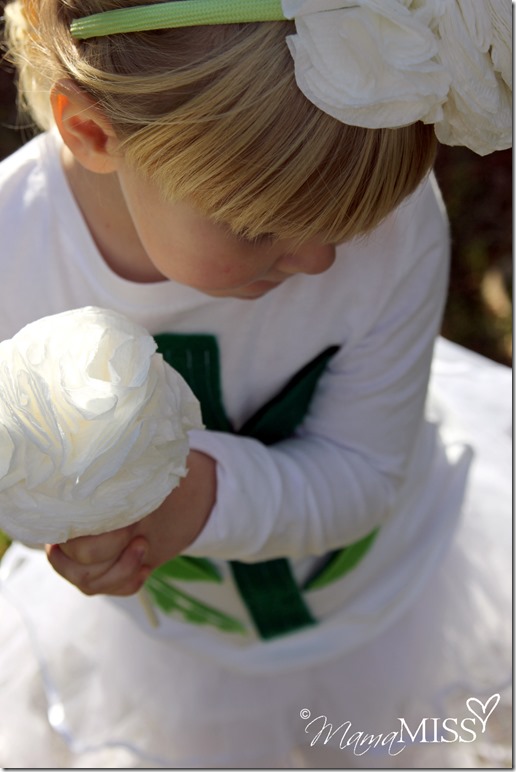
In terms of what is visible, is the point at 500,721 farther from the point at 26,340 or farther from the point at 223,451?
the point at 26,340

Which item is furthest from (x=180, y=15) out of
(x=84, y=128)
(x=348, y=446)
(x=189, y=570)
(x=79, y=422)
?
(x=189, y=570)

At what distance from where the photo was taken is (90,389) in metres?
0.74

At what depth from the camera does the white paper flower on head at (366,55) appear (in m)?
0.71

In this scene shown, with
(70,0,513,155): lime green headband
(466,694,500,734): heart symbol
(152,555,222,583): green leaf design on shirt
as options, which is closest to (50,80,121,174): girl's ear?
(70,0,513,155): lime green headband

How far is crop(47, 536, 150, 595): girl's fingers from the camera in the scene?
0.96m

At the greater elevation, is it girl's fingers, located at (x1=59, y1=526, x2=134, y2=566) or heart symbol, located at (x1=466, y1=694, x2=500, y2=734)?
girl's fingers, located at (x1=59, y1=526, x2=134, y2=566)

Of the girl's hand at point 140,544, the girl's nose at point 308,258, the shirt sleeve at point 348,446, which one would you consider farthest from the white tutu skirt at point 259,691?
the girl's nose at point 308,258

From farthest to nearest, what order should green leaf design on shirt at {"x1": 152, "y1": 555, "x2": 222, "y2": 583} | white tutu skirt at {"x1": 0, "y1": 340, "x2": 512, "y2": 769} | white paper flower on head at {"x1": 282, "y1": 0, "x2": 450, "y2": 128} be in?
white tutu skirt at {"x1": 0, "y1": 340, "x2": 512, "y2": 769}
green leaf design on shirt at {"x1": 152, "y1": 555, "x2": 222, "y2": 583}
white paper flower on head at {"x1": 282, "y1": 0, "x2": 450, "y2": 128}

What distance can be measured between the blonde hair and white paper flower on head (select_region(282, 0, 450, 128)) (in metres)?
0.03

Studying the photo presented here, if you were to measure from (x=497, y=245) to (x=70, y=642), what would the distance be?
5.45 feet

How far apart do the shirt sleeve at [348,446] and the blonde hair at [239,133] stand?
30 centimetres

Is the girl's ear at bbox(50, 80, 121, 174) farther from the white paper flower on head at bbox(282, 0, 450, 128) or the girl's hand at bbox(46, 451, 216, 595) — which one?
the girl's hand at bbox(46, 451, 216, 595)

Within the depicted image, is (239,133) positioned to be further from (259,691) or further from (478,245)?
(478,245)

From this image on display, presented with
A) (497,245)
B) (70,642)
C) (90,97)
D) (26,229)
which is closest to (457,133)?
(90,97)
